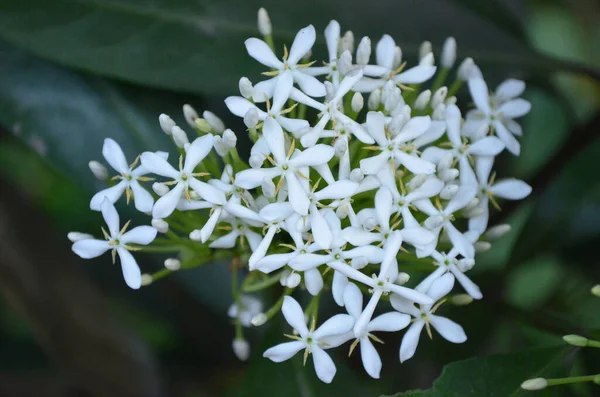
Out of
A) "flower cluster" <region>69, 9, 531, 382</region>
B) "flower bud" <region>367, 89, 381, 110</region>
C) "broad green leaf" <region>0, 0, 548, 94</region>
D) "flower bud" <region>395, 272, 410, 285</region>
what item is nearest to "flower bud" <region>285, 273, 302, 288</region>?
"flower cluster" <region>69, 9, 531, 382</region>

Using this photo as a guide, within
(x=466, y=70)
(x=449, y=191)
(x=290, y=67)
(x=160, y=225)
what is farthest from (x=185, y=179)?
(x=466, y=70)

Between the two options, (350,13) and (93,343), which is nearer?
(350,13)

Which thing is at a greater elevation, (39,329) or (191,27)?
(191,27)

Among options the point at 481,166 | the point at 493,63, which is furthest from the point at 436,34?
the point at 481,166

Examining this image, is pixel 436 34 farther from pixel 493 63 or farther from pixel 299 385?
pixel 299 385

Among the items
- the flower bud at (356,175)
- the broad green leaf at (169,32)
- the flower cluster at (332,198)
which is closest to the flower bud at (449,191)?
the flower cluster at (332,198)

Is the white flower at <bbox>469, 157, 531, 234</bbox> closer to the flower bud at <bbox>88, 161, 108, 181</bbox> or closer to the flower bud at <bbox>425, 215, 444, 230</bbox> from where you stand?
the flower bud at <bbox>425, 215, 444, 230</bbox>

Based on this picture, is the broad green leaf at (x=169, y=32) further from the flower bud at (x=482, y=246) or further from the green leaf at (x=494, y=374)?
the green leaf at (x=494, y=374)
